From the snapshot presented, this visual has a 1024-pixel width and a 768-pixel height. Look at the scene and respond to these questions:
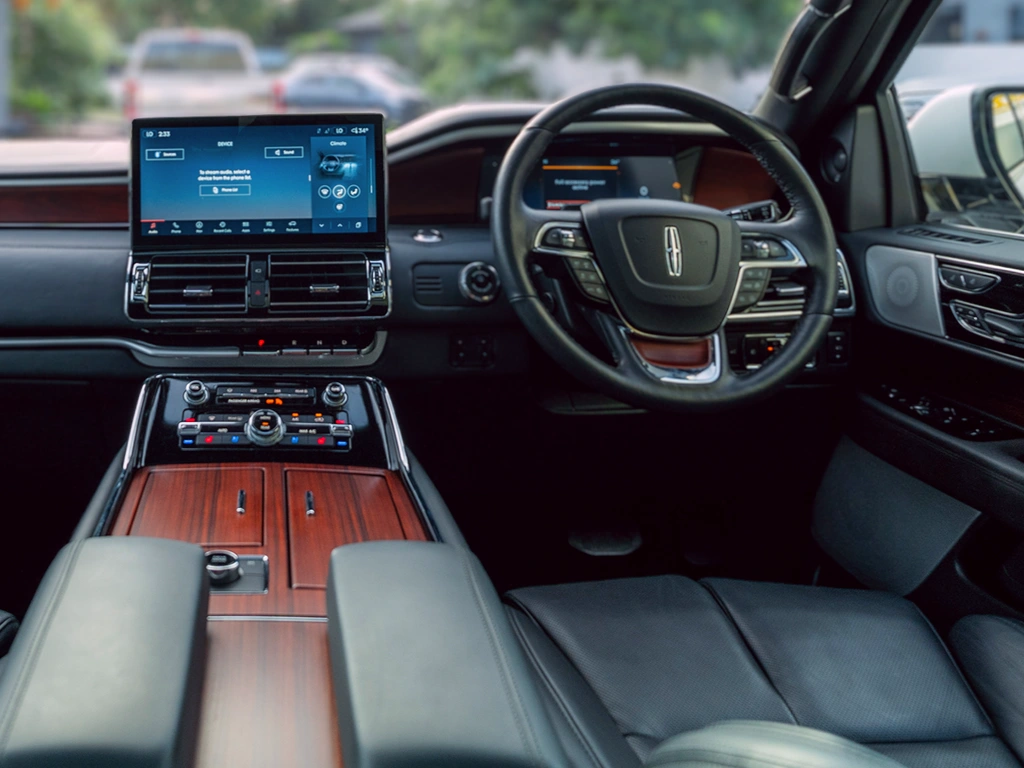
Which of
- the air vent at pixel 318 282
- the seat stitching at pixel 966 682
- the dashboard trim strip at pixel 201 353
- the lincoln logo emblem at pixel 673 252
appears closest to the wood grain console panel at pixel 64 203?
the dashboard trim strip at pixel 201 353

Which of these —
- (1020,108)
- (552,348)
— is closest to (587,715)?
(552,348)

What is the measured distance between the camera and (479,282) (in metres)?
2.40

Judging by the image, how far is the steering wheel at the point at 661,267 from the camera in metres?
1.83

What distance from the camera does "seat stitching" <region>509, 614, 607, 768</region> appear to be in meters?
1.30

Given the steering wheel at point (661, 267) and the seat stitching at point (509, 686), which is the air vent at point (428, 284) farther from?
the seat stitching at point (509, 686)

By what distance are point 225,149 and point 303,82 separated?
14162 millimetres

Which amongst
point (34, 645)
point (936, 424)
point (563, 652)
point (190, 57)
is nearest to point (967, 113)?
point (936, 424)

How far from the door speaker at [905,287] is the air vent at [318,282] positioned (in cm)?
120

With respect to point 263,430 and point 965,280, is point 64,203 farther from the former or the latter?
point 965,280

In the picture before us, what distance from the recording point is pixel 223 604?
4.32 feet

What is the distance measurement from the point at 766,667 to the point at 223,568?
88 cm

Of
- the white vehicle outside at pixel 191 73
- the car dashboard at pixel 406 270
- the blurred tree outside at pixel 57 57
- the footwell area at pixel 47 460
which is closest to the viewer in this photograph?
the car dashboard at pixel 406 270

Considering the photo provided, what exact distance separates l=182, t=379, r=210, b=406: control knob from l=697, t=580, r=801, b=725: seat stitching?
100 centimetres

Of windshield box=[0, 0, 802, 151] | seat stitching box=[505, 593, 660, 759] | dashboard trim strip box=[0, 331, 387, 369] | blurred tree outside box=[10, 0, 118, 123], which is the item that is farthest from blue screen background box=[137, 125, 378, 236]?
blurred tree outside box=[10, 0, 118, 123]
